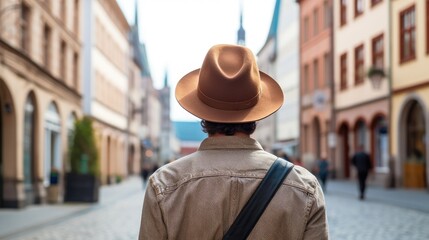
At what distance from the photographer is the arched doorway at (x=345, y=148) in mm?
43312

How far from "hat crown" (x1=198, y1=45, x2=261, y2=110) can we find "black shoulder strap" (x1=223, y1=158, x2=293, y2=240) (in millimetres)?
303

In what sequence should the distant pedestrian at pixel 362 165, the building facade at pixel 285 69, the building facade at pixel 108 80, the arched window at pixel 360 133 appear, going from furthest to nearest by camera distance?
the building facade at pixel 285 69 < the building facade at pixel 108 80 < the arched window at pixel 360 133 < the distant pedestrian at pixel 362 165

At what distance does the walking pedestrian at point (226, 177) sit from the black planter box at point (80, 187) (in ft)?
74.3

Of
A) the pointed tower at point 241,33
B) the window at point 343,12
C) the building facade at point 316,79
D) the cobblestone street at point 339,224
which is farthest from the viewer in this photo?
the building facade at point 316,79

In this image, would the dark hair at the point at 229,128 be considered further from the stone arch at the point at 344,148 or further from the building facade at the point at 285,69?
the building facade at the point at 285,69

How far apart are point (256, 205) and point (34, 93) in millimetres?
23336

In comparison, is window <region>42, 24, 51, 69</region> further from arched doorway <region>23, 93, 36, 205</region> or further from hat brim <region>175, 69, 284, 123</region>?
hat brim <region>175, 69, 284, 123</region>

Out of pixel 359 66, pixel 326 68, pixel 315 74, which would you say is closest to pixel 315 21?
pixel 315 74

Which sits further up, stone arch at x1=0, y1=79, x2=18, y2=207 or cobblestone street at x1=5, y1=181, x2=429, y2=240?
stone arch at x1=0, y1=79, x2=18, y2=207

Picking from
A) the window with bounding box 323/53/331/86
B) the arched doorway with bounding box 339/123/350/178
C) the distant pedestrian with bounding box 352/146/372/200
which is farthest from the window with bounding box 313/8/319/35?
the distant pedestrian with bounding box 352/146/372/200

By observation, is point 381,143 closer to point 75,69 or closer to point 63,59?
point 75,69

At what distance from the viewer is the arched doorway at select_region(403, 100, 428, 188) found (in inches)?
1219

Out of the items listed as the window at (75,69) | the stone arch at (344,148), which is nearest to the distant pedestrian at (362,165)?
the window at (75,69)

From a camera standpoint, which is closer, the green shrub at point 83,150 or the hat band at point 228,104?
the hat band at point 228,104
